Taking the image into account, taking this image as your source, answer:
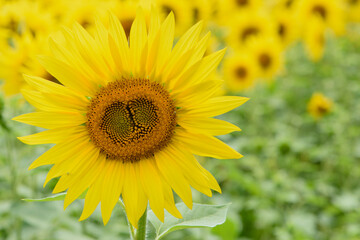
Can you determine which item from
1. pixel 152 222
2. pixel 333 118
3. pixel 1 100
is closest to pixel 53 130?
pixel 152 222

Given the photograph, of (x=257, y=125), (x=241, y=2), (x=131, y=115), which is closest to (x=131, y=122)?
(x=131, y=115)

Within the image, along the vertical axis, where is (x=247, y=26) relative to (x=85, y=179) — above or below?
above

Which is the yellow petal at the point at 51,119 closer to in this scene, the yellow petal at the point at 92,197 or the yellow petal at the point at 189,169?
the yellow petal at the point at 92,197

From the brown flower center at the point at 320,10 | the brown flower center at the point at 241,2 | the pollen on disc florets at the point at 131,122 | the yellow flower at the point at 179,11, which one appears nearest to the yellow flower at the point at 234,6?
the brown flower center at the point at 241,2

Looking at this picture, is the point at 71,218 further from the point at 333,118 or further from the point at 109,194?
the point at 333,118

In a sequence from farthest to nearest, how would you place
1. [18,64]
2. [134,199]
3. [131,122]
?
[18,64] < [131,122] < [134,199]

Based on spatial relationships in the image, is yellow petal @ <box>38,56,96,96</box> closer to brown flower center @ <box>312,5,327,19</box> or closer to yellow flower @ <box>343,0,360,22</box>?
brown flower center @ <box>312,5,327,19</box>

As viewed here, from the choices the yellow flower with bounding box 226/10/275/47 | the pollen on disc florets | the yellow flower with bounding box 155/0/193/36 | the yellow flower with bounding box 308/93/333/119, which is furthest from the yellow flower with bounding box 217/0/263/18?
the pollen on disc florets

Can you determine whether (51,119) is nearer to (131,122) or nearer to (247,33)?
(131,122)
